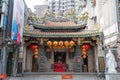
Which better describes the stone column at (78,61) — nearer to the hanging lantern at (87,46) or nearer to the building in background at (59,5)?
the hanging lantern at (87,46)

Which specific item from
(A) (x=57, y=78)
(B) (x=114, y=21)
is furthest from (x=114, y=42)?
(A) (x=57, y=78)

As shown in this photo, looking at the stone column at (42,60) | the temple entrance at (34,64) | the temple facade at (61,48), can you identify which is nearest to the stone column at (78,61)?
the temple facade at (61,48)

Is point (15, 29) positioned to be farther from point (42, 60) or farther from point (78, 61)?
point (78, 61)

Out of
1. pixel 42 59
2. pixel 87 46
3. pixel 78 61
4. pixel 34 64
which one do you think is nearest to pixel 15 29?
pixel 42 59

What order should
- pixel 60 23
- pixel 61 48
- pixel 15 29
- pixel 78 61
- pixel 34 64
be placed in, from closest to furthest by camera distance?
pixel 15 29 < pixel 78 61 < pixel 34 64 < pixel 61 48 < pixel 60 23

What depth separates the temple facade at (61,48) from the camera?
59.7 ft

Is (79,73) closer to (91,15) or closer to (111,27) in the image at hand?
(111,27)

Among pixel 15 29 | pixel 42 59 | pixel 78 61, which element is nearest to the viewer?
pixel 15 29

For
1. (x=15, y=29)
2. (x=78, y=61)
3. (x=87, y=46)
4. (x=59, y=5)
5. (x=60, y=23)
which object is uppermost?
(x=59, y=5)

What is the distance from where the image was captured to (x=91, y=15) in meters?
26.2

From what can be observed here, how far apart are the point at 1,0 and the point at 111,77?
10.4 meters

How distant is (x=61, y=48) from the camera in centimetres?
2017

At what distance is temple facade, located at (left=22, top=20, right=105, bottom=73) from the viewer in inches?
716

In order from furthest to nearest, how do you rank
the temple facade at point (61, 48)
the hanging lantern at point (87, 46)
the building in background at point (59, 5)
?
the building in background at point (59, 5) < the hanging lantern at point (87, 46) < the temple facade at point (61, 48)
